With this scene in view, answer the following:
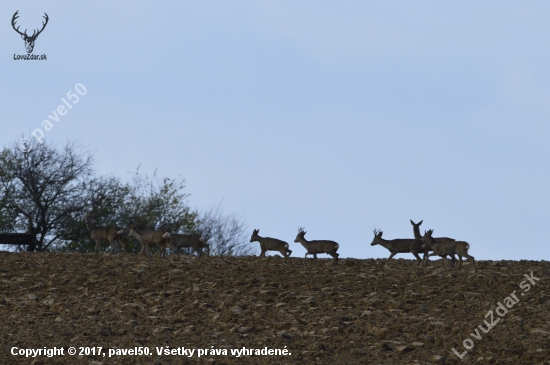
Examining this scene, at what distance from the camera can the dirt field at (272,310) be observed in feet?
51.9

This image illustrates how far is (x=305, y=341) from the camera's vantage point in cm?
1622

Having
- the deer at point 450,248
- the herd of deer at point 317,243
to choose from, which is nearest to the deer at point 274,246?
the herd of deer at point 317,243

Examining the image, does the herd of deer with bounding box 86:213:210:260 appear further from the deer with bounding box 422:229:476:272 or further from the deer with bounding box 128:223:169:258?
the deer with bounding box 422:229:476:272

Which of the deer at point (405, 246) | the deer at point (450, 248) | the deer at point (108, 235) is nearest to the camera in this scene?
the deer at point (450, 248)

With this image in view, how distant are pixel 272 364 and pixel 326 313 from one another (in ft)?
10.6

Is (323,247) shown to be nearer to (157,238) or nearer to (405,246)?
(405,246)

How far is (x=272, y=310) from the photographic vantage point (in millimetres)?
18297

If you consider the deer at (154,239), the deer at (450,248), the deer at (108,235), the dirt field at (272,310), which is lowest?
the dirt field at (272,310)

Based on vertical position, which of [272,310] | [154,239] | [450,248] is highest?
[154,239]

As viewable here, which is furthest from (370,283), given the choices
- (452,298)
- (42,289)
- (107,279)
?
(42,289)

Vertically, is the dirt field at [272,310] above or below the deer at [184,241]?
below

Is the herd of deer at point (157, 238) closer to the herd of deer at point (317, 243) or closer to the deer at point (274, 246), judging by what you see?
the herd of deer at point (317, 243)

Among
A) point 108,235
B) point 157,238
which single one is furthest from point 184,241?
point 108,235

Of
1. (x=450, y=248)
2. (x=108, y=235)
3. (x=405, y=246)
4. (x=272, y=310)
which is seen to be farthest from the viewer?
(x=108, y=235)
